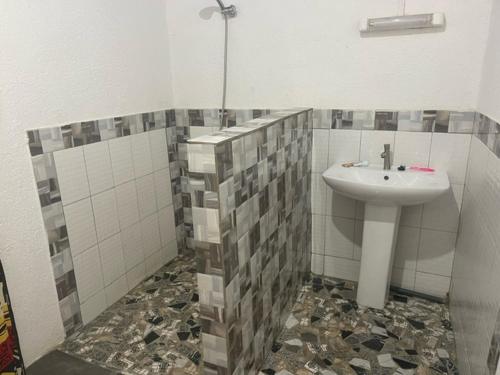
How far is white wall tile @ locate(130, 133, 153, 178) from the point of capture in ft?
6.72

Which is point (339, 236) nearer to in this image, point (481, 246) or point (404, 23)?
point (481, 246)

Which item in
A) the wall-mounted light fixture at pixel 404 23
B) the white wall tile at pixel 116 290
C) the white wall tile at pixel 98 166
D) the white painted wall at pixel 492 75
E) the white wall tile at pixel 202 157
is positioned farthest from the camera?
the white wall tile at pixel 116 290

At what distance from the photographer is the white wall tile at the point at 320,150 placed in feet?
6.63

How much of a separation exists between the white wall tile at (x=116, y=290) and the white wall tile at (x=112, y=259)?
3 cm

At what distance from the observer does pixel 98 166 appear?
1.80m

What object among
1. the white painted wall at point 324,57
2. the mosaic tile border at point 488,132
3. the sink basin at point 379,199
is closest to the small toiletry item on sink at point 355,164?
Result: the sink basin at point 379,199

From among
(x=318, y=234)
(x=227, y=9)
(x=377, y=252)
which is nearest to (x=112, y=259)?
(x=318, y=234)

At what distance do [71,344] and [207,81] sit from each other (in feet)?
5.24

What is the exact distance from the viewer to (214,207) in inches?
42.0

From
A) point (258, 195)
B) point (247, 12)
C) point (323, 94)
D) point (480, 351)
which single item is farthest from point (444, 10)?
point (480, 351)

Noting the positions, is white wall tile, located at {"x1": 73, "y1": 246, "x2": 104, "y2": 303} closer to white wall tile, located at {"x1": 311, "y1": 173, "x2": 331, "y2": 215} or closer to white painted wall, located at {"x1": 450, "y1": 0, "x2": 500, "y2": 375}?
white wall tile, located at {"x1": 311, "y1": 173, "x2": 331, "y2": 215}

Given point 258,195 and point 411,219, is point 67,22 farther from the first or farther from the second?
point 411,219

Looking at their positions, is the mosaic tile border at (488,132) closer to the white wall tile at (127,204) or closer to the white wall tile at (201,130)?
the white wall tile at (201,130)

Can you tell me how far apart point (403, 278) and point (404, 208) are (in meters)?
0.42
